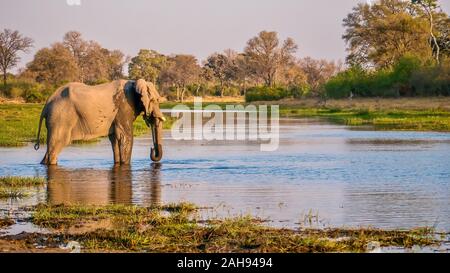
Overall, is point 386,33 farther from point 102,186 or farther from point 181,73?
point 102,186

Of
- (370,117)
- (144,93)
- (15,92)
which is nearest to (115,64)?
(15,92)

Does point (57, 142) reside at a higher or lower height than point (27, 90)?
lower

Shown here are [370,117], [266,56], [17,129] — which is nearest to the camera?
[17,129]

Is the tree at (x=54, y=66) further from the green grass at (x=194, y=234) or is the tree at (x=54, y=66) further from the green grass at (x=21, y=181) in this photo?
the green grass at (x=194, y=234)

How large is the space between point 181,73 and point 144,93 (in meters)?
91.1

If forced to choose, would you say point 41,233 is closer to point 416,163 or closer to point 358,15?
point 416,163

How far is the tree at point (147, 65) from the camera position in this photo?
356ft

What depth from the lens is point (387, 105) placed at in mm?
53250

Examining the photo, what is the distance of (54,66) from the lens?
83.4m

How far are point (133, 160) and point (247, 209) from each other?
29.7 ft

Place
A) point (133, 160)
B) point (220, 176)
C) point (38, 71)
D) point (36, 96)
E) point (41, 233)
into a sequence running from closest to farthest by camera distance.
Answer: point (41, 233)
point (220, 176)
point (133, 160)
point (36, 96)
point (38, 71)

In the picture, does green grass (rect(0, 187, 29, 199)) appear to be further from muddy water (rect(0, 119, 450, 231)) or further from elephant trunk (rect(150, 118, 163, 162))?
elephant trunk (rect(150, 118, 163, 162))

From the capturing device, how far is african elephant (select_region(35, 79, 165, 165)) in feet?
60.5
